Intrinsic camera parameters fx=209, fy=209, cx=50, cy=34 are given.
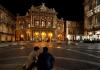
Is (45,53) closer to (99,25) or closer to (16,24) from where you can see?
(99,25)

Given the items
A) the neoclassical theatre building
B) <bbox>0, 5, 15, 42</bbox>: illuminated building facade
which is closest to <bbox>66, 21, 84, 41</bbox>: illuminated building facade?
the neoclassical theatre building

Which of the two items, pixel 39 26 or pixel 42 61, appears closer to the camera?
pixel 42 61

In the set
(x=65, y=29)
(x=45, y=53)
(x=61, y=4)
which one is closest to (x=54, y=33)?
(x=65, y=29)

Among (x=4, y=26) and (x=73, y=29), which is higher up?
(x=4, y=26)

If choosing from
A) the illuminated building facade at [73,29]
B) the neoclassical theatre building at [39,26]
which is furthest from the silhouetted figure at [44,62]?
the illuminated building facade at [73,29]

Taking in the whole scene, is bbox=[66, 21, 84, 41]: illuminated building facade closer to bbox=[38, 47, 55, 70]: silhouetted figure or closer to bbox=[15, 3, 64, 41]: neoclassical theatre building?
bbox=[15, 3, 64, 41]: neoclassical theatre building

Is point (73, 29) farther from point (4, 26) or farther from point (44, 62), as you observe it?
point (44, 62)

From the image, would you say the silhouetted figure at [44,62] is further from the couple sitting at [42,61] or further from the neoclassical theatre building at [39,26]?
the neoclassical theatre building at [39,26]

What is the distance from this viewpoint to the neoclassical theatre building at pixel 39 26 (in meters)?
104

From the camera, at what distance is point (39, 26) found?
10525cm

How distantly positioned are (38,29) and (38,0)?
24.5 m

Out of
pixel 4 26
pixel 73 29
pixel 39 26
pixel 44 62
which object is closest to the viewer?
pixel 44 62

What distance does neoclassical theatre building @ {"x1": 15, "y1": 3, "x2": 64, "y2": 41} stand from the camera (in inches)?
4112

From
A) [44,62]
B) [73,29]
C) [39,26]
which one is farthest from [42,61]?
[73,29]
